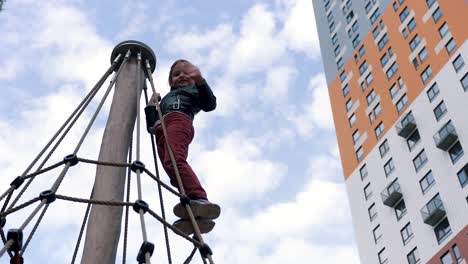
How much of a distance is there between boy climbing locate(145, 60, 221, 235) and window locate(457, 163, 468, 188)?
2829cm

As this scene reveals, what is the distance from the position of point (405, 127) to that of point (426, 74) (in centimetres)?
338

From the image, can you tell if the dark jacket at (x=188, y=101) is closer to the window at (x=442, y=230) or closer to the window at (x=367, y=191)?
the window at (x=442, y=230)

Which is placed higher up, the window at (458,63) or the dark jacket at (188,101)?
the window at (458,63)

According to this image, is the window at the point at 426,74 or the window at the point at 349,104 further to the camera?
the window at the point at 349,104

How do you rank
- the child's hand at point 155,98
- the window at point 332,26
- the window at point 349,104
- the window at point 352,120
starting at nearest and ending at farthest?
1. the child's hand at point 155,98
2. the window at point 352,120
3. the window at point 349,104
4. the window at point 332,26

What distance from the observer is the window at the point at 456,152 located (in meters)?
33.2

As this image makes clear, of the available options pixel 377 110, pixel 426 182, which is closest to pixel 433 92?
pixel 426 182

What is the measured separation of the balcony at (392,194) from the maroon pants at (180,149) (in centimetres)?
3196

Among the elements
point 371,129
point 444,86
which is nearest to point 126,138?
point 444,86

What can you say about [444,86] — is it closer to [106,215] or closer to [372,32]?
[372,32]

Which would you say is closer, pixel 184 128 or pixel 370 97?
pixel 184 128

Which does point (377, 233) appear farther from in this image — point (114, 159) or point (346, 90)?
point (114, 159)

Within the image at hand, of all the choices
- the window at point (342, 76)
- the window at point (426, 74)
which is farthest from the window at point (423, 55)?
the window at point (342, 76)

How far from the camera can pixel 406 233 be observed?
35.0 meters
